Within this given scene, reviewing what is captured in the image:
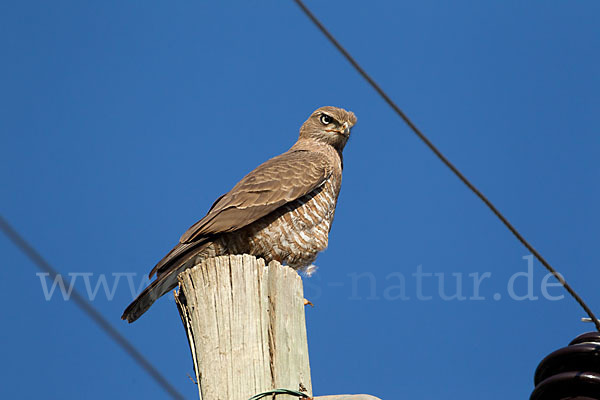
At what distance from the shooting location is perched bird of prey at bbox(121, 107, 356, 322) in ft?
16.8

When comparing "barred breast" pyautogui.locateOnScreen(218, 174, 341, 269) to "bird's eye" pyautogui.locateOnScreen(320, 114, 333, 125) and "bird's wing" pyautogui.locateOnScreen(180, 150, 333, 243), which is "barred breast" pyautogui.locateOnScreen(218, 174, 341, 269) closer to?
"bird's wing" pyautogui.locateOnScreen(180, 150, 333, 243)

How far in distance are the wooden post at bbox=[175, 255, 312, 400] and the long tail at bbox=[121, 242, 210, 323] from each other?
1190 millimetres

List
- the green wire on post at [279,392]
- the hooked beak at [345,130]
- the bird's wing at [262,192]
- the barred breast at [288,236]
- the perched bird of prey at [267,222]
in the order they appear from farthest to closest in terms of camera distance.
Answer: the hooked beak at [345,130], the barred breast at [288,236], the bird's wing at [262,192], the perched bird of prey at [267,222], the green wire on post at [279,392]

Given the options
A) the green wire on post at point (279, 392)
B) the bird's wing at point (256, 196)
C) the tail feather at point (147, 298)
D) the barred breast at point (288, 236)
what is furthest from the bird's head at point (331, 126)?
the green wire on post at point (279, 392)

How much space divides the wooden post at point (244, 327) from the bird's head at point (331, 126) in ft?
12.8

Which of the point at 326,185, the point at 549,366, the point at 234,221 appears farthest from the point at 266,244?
the point at 549,366

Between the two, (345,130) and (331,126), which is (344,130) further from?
(331,126)

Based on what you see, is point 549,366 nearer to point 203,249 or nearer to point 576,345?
point 576,345

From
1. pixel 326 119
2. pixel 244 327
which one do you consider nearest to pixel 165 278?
pixel 244 327

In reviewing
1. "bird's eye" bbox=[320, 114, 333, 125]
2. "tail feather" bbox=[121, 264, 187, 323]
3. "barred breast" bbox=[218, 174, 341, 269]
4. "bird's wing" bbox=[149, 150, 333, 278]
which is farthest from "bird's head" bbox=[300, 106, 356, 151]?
"tail feather" bbox=[121, 264, 187, 323]

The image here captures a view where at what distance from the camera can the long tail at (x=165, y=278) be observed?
4762 millimetres

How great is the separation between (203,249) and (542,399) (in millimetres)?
2843

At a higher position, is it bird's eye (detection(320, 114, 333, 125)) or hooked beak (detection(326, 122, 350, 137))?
bird's eye (detection(320, 114, 333, 125))

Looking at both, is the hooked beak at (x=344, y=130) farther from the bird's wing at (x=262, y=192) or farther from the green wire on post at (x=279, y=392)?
the green wire on post at (x=279, y=392)
